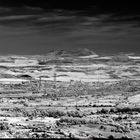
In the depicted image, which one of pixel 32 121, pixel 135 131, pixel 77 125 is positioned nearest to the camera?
pixel 135 131

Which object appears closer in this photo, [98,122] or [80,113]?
[98,122]

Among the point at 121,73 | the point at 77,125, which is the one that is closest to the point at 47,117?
the point at 77,125

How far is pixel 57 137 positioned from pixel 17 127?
4929 millimetres

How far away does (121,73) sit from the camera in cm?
13162

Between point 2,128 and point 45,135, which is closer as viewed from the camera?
point 45,135

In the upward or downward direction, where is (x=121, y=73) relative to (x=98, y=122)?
downward

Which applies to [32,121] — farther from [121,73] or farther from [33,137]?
[121,73]

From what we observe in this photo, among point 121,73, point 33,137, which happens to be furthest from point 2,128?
point 121,73

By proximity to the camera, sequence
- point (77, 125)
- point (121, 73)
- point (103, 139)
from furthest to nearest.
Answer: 1. point (121, 73)
2. point (77, 125)
3. point (103, 139)

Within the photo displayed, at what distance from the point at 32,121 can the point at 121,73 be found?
3934 inches

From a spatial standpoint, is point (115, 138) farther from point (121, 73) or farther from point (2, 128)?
point (121, 73)

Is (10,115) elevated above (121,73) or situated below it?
above

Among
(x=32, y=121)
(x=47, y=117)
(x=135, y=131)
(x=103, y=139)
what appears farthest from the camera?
(x=47, y=117)

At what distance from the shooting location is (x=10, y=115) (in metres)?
38.1
